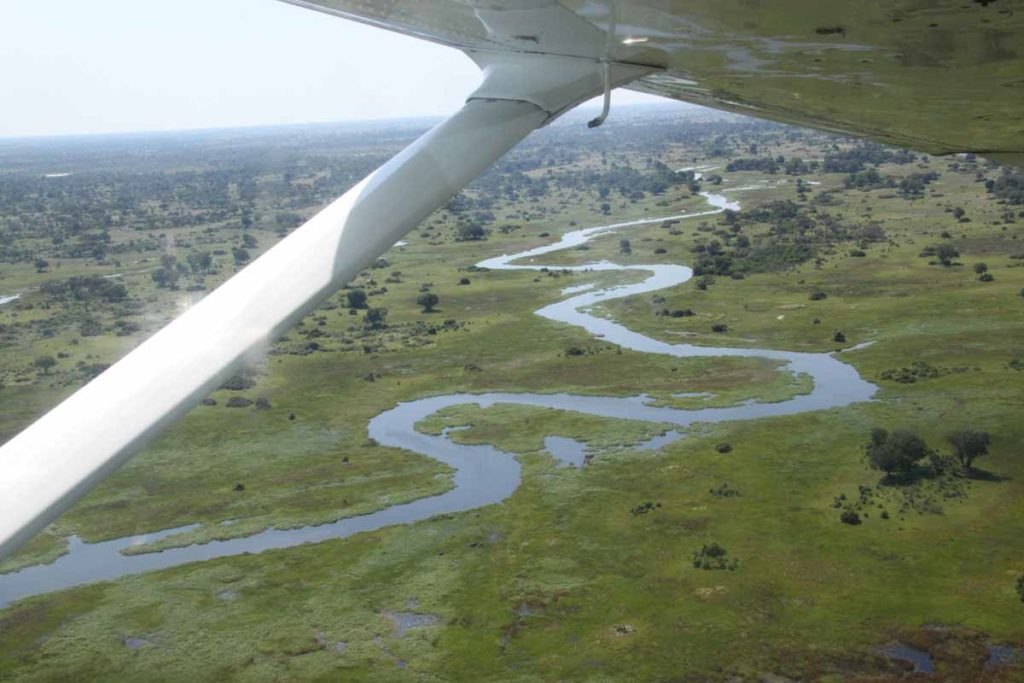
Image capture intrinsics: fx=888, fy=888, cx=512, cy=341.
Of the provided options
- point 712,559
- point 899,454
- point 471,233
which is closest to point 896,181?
point 471,233

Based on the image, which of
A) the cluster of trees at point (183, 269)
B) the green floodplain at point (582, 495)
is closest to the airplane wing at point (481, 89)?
the green floodplain at point (582, 495)

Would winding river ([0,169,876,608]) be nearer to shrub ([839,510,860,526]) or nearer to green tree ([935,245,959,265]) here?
shrub ([839,510,860,526])

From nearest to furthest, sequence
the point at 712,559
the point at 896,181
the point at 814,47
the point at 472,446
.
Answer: the point at 814,47 → the point at 712,559 → the point at 472,446 → the point at 896,181

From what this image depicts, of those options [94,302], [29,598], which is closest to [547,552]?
[29,598]

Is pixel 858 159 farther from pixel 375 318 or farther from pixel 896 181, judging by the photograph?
pixel 375 318

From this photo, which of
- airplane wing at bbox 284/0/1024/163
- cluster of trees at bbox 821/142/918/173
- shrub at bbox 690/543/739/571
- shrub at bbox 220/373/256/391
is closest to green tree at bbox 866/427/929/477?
shrub at bbox 690/543/739/571

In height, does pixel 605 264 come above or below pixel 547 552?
above

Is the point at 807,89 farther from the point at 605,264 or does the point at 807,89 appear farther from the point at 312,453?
the point at 605,264
